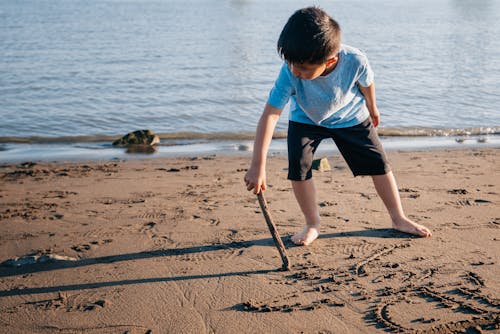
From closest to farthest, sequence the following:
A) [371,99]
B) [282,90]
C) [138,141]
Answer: [282,90]
[371,99]
[138,141]

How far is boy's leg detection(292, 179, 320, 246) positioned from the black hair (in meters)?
1.07

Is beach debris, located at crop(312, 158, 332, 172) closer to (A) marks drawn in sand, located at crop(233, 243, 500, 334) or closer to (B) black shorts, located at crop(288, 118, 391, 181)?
(B) black shorts, located at crop(288, 118, 391, 181)

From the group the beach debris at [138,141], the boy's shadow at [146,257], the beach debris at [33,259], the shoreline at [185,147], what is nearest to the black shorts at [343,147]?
the boy's shadow at [146,257]

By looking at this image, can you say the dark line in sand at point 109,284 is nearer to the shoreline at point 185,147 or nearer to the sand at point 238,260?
the sand at point 238,260

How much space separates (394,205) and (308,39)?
5.19ft

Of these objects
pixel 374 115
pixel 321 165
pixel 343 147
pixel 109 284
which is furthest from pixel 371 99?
pixel 321 165

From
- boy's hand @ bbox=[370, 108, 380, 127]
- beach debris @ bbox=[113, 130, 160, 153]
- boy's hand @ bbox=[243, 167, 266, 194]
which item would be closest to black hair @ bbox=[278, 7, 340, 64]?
boy's hand @ bbox=[243, 167, 266, 194]

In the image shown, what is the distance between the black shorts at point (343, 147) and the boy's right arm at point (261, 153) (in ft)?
1.29

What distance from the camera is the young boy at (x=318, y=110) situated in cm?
313

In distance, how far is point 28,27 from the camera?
23203 mm

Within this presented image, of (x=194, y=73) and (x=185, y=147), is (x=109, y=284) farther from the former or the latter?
(x=194, y=73)

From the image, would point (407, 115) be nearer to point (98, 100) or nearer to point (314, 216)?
point (98, 100)

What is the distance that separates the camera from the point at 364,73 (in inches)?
148

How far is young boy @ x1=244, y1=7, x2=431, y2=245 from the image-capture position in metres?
3.13
